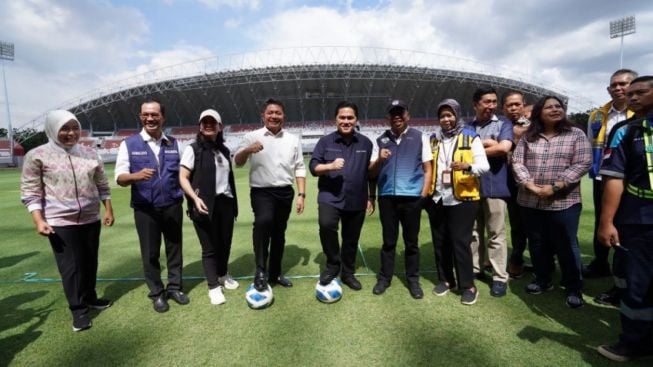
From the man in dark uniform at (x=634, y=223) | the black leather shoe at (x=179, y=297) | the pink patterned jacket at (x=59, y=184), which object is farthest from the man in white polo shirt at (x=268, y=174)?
the man in dark uniform at (x=634, y=223)

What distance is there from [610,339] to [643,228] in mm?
1007

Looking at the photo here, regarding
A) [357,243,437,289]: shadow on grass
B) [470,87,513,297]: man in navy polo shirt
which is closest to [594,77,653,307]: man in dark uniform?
[470,87,513,297]: man in navy polo shirt

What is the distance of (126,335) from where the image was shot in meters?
2.83

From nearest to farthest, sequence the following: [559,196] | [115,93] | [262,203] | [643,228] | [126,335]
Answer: [643,228], [126,335], [559,196], [262,203], [115,93]

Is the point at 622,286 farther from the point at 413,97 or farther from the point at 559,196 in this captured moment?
the point at 413,97

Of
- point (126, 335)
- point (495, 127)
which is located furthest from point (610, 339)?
point (126, 335)

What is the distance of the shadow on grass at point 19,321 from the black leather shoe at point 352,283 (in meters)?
2.92

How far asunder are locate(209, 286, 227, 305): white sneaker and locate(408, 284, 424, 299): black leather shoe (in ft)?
6.54

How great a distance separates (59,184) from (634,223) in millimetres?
4579

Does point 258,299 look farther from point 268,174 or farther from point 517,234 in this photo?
point 517,234

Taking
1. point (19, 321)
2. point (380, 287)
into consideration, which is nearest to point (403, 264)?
point (380, 287)

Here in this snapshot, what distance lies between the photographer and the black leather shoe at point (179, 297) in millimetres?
3408

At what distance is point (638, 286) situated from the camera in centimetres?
221

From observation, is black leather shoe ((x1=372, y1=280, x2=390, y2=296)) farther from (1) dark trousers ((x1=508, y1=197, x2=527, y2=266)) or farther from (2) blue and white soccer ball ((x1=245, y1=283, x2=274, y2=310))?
(1) dark trousers ((x1=508, y1=197, x2=527, y2=266))
